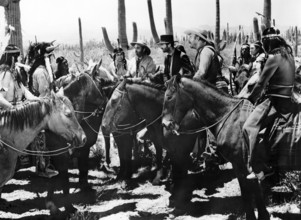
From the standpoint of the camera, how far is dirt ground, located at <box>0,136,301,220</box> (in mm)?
6891

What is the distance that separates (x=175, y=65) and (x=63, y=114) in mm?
2891

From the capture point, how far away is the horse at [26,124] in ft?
18.6

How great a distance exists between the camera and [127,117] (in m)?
7.89

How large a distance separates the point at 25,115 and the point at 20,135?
12.3 inches

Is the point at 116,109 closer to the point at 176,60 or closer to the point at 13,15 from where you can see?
the point at 176,60

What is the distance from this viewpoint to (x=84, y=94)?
7.91 meters

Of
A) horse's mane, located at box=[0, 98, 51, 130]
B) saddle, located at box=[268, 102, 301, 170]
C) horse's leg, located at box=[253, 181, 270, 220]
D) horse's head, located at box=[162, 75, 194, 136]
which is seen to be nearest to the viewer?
saddle, located at box=[268, 102, 301, 170]

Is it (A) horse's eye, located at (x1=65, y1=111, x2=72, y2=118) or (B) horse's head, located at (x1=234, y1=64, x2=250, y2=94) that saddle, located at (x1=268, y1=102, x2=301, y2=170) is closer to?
(A) horse's eye, located at (x1=65, y1=111, x2=72, y2=118)

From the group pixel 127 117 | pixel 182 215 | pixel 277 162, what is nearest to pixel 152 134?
pixel 127 117

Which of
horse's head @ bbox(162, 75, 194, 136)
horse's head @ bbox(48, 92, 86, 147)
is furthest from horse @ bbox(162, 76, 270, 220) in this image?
horse's head @ bbox(48, 92, 86, 147)

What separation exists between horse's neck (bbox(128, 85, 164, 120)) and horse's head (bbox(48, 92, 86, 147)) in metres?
1.72

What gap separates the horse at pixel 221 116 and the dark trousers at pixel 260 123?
0.21 metres

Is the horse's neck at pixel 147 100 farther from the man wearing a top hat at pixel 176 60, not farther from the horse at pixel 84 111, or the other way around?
the horse at pixel 84 111

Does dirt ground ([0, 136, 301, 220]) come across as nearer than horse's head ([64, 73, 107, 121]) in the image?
Yes
